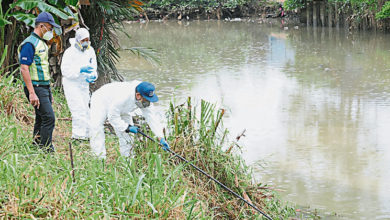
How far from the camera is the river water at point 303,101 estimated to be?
6641 mm

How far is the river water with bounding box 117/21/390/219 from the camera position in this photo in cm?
664

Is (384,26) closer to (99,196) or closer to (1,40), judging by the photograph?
(1,40)

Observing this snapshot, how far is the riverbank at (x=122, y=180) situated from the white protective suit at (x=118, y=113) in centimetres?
17

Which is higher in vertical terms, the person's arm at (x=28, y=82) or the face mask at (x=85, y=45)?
the face mask at (x=85, y=45)

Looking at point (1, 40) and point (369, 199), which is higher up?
point (1, 40)

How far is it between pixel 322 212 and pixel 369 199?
695 millimetres

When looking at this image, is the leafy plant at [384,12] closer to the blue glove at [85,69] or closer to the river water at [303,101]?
the river water at [303,101]

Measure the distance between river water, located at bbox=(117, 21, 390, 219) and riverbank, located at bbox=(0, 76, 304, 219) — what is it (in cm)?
58

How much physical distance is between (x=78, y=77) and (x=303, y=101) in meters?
Answer: 5.44

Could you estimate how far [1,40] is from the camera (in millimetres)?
7254

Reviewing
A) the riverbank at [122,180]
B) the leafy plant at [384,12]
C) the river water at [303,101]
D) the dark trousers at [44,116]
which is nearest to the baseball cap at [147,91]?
the riverbank at [122,180]

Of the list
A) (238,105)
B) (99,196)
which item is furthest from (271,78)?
(99,196)

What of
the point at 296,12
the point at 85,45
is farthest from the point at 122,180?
the point at 296,12

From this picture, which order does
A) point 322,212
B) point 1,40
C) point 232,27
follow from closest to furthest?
point 322,212 < point 1,40 < point 232,27
